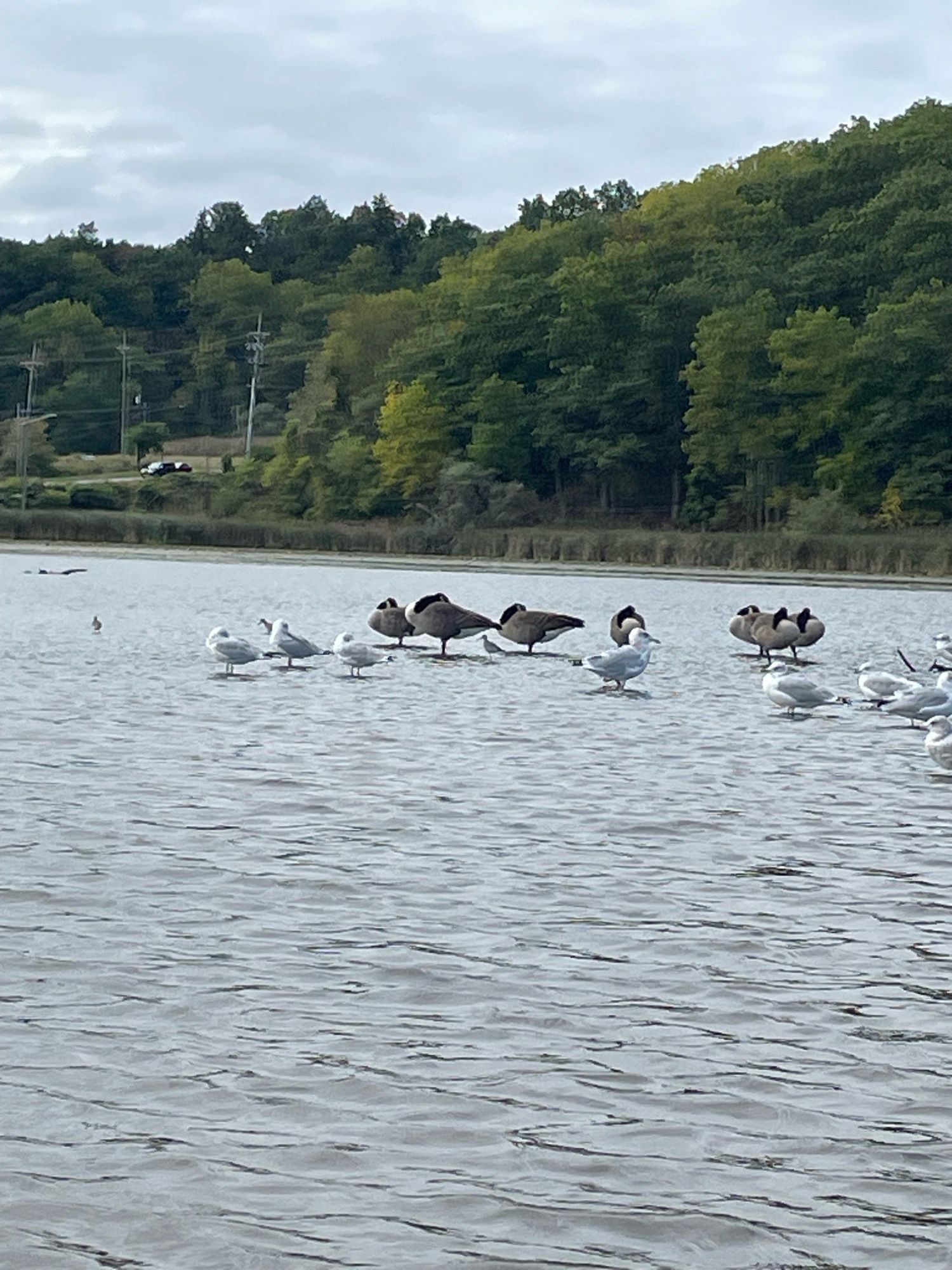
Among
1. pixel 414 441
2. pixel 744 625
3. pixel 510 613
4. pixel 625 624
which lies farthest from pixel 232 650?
pixel 414 441

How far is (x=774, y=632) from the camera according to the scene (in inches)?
1102

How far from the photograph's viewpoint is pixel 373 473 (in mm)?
103750

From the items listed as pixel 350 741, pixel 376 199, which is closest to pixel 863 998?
pixel 350 741

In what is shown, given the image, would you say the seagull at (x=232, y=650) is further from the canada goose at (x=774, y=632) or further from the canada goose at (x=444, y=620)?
the canada goose at (x=774, y=632)

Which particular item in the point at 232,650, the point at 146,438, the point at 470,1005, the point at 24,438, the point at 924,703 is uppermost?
the point at 146,438

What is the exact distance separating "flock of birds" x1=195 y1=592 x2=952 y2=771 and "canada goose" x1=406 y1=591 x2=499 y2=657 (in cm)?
1

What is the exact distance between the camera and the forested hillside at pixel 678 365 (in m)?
89.9

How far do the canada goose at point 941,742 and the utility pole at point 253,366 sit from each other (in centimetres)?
11404

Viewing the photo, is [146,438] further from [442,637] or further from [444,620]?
[444,620]

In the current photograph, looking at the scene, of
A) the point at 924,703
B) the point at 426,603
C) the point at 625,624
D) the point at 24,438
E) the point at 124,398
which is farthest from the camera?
the point at 124,398

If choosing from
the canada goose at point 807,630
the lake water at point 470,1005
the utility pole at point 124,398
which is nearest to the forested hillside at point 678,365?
the utility pole at point 124,398

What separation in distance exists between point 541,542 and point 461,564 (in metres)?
6.71

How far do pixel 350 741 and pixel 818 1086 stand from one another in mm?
10335

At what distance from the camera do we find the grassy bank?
70688 millimetres
